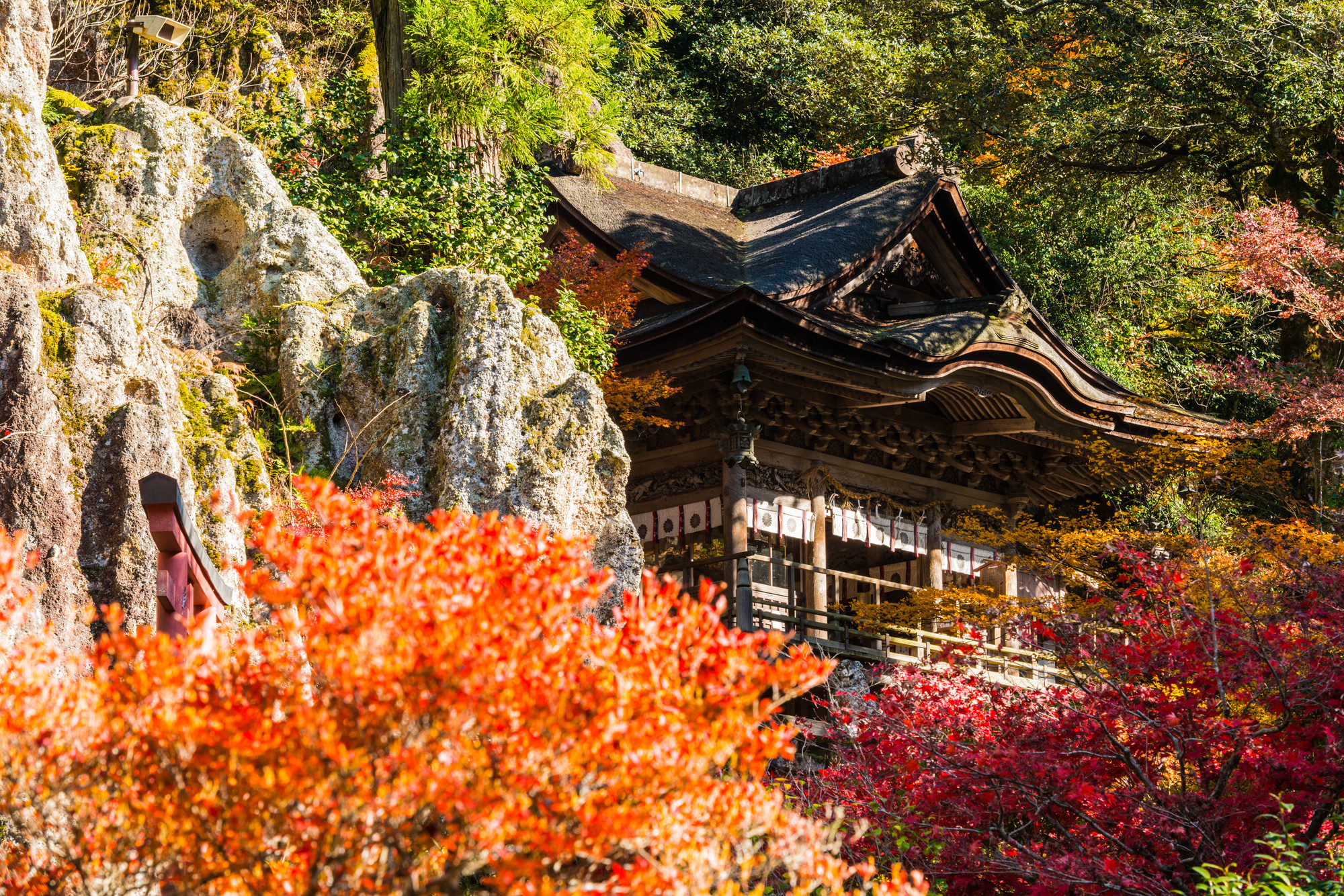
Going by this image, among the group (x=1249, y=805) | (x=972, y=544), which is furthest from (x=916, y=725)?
(x=972, y=544)

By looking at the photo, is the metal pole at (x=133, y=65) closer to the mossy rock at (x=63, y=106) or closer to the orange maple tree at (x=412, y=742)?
the mossy rock at (x=63, y=106)

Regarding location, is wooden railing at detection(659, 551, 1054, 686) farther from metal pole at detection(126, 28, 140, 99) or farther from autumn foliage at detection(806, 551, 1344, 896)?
metal pole at detection(126, 28, 140, 99)

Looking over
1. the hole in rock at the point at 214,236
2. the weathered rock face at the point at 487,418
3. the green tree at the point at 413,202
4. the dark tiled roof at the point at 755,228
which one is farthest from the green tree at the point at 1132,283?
the hole in rock at the point at 214,236

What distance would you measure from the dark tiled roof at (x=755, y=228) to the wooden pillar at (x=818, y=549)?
2.47 metres

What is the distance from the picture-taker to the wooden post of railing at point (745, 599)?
11.7 m

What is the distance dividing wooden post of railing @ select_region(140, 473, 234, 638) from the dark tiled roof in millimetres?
9096

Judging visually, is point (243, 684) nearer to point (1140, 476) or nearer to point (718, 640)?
point (718, 640)

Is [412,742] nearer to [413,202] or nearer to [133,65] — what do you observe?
[413,202]

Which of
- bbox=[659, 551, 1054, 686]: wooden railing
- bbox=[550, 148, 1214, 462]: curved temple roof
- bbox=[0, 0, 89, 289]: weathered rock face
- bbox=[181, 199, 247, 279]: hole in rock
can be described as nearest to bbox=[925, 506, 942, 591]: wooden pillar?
bbox=[659, 551, 1054, 686]: wooden railing

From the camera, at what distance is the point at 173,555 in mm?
4562

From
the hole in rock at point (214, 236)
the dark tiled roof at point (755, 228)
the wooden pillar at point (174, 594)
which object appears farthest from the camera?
the dark tiled roof at point (755, 228)

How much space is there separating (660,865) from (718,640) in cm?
68

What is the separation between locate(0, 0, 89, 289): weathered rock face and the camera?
791 centimetres

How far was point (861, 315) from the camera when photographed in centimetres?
1516
